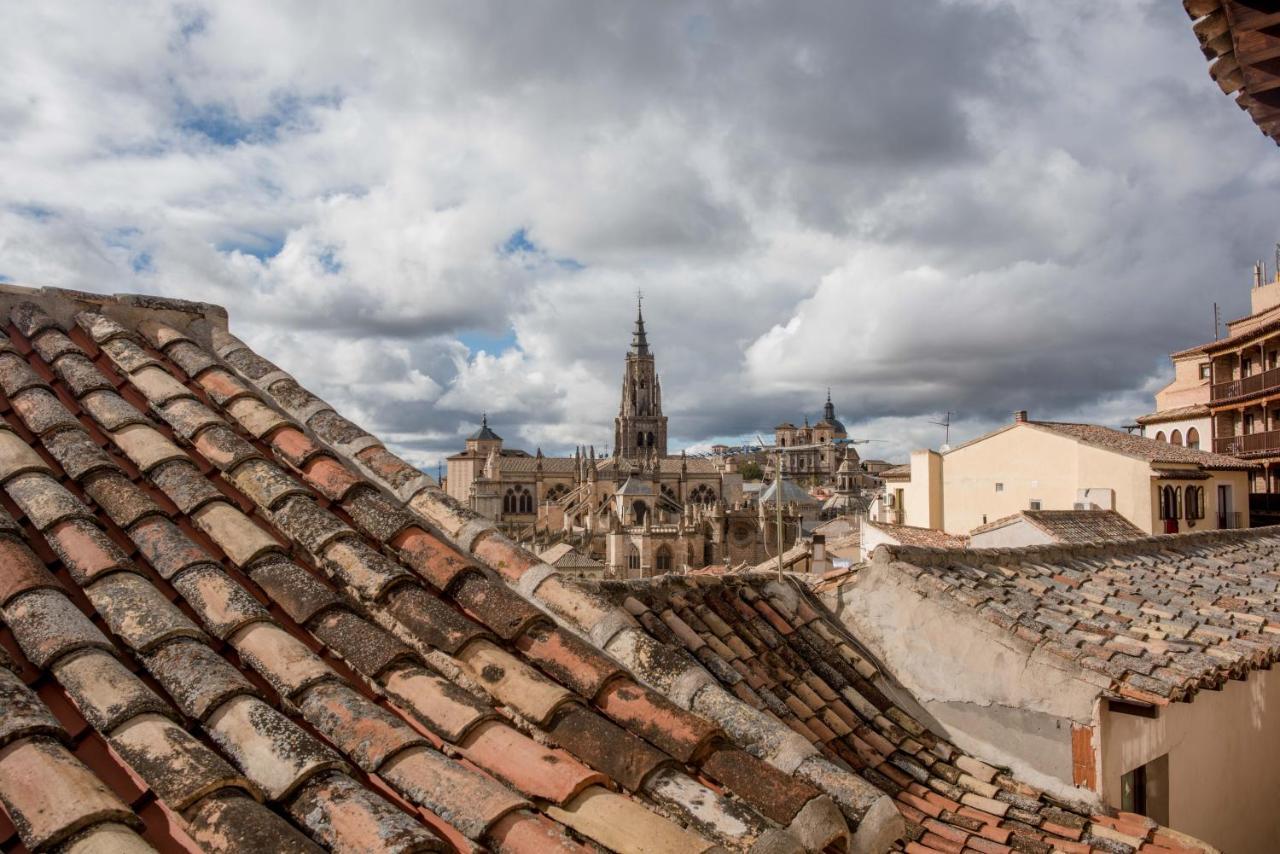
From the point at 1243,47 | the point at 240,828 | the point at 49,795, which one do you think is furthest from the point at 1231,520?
the point at 49,795

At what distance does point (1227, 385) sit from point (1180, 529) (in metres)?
12.8

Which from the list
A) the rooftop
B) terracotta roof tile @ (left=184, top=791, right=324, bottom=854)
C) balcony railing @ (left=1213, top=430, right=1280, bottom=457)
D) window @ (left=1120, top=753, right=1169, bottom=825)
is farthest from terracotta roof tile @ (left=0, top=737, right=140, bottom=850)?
balcony railing @ (left=1213, top=430, right=1280, bottom=457)

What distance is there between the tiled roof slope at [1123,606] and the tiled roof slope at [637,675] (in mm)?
3342

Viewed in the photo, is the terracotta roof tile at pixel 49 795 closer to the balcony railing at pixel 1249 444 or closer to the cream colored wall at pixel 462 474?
the balcony railing at pixel 1249 444

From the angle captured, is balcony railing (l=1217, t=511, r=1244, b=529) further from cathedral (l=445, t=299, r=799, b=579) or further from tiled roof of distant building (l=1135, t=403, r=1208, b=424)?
cathedral (l=445, t=299, r=799, b=579)

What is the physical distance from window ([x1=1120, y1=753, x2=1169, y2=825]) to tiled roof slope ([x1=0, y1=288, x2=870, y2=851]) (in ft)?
14.9

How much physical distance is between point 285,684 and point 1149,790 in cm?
624

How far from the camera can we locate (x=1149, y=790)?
628 centimetres

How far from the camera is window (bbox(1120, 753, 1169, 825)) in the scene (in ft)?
19.9

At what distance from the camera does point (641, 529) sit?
191 feet

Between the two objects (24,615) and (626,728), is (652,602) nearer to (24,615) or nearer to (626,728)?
(626,728)

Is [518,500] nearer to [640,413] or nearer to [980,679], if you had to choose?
[640,413]

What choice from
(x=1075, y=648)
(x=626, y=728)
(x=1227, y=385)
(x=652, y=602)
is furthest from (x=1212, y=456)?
(x=626, y=728)

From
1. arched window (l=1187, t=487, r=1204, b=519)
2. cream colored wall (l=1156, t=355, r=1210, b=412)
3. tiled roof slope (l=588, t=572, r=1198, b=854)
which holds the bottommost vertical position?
tiled roof slope (l=588, t=572, r=1198, b=854)
